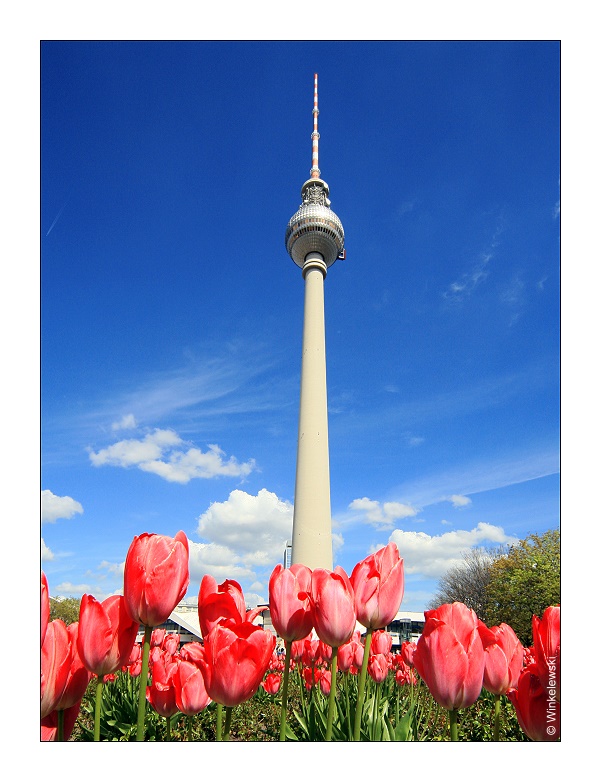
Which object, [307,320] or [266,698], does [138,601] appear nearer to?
[266,698]

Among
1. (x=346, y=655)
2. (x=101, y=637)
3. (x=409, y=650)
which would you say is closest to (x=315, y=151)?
(x=409, y=650)

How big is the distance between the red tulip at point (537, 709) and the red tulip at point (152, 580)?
38.7 inches

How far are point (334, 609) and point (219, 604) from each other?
360 mm

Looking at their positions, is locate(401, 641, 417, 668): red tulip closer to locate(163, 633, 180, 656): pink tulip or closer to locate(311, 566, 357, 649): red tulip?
locate(163, 633, 180, 656): pink tulip

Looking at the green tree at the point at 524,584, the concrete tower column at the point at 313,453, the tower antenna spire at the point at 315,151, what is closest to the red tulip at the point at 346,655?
the green tree at the point at 524,584

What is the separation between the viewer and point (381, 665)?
10.5 feet

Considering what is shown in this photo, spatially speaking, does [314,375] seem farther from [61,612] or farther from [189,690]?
[189,690]

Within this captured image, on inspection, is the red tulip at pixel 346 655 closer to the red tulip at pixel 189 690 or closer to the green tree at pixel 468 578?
the red tulip at pixel 189 690

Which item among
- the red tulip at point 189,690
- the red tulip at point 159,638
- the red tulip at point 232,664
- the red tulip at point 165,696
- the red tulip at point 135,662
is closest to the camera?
the red tulip at point 232,664

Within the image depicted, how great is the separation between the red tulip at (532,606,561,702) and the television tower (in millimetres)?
23731

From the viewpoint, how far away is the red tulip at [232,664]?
1.17 metres
